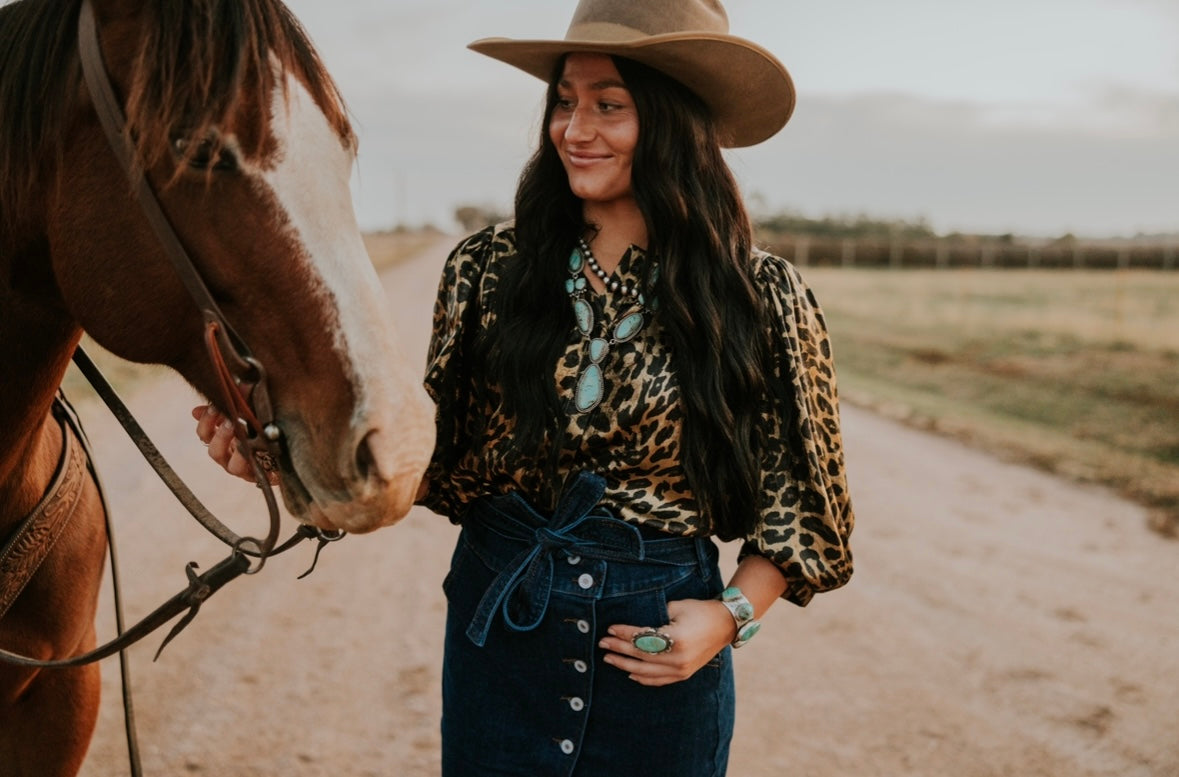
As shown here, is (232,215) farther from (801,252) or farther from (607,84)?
(801,252)

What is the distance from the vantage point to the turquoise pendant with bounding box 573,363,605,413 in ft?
6.02

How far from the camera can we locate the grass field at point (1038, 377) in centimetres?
773

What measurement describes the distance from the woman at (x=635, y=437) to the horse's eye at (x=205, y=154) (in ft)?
1.96

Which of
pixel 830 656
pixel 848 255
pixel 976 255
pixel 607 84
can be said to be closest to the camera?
pixel 607 84

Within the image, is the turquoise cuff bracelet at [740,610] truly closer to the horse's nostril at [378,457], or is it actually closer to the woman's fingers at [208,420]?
the horse's nostril at [378,457]

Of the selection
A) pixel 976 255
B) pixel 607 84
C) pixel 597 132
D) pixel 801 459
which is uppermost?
pixel 976 255

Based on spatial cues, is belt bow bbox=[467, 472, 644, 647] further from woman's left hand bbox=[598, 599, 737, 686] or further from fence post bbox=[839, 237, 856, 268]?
fence post bbox=[839, 237, 856, 268]

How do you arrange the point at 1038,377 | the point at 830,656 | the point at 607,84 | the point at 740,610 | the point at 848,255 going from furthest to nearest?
the point at 848,255 < the point at 1038,377 < the point at 830,656 < the point at 607,84 < the point at 740,610

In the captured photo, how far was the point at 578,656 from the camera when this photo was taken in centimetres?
183

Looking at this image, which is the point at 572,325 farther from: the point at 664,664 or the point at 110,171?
the point at 110,171

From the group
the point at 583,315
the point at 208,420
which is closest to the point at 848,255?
the point at 583,315

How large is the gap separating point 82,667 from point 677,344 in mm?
1598

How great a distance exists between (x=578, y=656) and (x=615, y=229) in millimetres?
867

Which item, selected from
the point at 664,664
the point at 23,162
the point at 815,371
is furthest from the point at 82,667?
the point at 815,371
